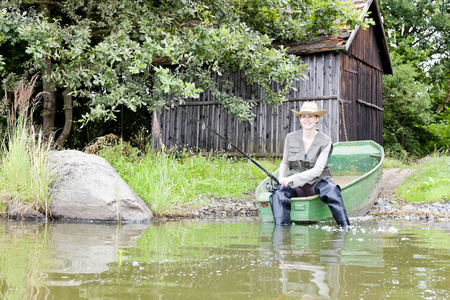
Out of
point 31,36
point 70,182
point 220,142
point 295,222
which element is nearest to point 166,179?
point 70,182

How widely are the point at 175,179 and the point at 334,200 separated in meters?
3.24

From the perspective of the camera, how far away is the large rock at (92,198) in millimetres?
6508

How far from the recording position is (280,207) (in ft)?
20.7

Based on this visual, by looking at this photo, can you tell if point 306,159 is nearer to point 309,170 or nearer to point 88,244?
point 309,170

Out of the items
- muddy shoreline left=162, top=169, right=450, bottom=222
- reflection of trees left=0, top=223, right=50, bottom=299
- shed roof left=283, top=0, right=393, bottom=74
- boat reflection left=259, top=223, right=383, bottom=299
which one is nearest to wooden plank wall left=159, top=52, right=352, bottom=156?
shed roof left=283, top=0, right=393, bottom=74

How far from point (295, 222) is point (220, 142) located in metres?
8.11

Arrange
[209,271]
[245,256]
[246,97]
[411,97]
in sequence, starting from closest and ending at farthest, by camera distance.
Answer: [209,271] → [245,256] → [246,97] → [411,97]

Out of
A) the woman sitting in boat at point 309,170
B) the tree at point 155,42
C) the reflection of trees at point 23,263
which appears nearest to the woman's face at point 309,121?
the woman sitting in boat at point 309,170

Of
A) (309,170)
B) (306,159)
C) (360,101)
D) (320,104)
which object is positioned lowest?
(309,170)

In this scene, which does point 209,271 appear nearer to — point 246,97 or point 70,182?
point 70,182

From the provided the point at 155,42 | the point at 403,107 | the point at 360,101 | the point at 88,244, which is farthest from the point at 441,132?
the point at 88,244

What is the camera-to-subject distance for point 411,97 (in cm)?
1864

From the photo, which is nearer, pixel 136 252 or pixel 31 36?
pixel 136 252

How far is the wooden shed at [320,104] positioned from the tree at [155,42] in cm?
65
